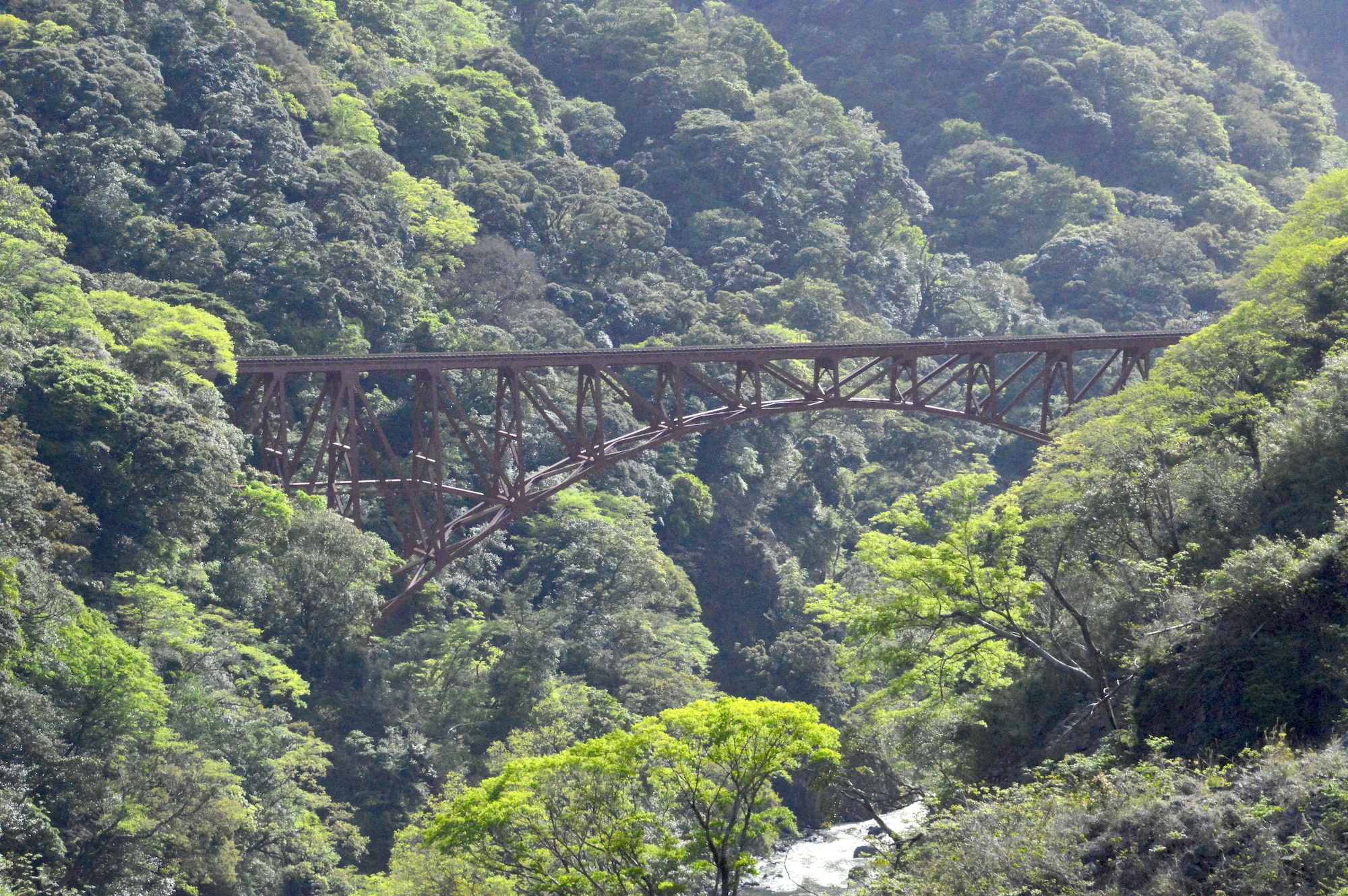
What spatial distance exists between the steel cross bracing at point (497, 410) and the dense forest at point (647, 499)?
1.08 m

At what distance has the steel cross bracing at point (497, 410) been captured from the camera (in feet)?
84.6

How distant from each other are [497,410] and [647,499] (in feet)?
41.7

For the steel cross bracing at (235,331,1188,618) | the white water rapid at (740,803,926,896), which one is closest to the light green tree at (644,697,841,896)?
the white water rapid at (740,803,926,896)

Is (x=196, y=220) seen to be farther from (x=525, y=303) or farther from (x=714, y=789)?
(x=714, y=789)

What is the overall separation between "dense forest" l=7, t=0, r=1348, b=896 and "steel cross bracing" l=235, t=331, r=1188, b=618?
1082 mm

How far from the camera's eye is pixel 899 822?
22.8 meters

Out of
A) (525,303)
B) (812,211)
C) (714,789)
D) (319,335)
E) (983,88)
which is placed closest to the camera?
(714,789)

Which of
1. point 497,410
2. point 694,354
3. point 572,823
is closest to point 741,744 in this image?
point 572,823

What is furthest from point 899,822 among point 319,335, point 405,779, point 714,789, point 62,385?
point 319,335

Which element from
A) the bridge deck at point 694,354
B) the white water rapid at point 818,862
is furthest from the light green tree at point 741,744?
the bridge deck at point 694,354

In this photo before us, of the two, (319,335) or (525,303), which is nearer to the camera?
(319,335)

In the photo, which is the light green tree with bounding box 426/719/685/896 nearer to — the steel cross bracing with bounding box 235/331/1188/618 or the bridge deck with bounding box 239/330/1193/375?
the steel cross bracing with bounding box 235/331/1188/618

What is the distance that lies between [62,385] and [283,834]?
26.0 ft

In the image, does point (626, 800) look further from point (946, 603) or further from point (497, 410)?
point (497, 410)
